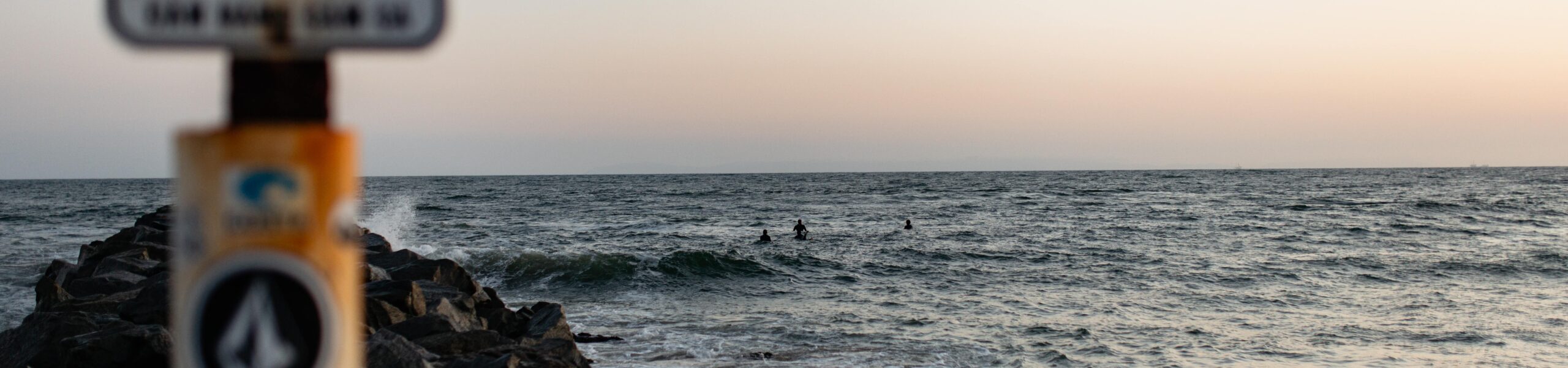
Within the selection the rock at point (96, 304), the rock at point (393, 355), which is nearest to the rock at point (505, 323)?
the rock at point (96, 304)

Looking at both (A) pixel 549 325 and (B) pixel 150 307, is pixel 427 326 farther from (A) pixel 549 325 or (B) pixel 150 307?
(B) pixel 150 307

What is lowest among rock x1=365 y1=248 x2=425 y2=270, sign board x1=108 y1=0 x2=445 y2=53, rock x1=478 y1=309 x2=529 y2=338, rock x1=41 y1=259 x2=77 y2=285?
rock x1=478 y1=309 x2=529 y2=338

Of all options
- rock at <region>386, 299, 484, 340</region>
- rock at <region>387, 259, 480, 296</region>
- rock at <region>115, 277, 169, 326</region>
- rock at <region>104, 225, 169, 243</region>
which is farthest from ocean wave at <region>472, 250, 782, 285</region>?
rock at <region>386, 299, 484, 340</region>

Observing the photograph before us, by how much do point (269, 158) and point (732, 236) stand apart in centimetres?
2953

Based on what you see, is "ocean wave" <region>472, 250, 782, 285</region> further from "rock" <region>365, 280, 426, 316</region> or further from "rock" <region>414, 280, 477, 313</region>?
"rock" <region>365, 280, 426, 316</region>

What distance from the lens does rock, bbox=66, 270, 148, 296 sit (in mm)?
10508

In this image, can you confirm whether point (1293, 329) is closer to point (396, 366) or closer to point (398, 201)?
point (396, 366)

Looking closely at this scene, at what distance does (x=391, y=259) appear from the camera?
12852mm

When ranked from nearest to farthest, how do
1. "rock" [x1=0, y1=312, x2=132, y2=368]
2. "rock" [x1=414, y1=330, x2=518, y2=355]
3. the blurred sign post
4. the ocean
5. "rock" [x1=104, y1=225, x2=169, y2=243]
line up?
the blurred sign post → "rock" [x1=0, y1=312, x2=132, y2=368] → "rock" [x1=414, y1=330, x2=518, y2=355] → the ocean → "rock" [x1=104, y1=225, x2=169, y2=243]

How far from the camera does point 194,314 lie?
5.45 ft

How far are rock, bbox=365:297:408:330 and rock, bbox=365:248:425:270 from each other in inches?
155

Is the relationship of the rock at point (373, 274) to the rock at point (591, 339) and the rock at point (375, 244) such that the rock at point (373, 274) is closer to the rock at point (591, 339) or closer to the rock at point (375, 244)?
the rock at point (591, 339)

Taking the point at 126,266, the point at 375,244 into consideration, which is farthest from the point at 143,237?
the point at 126,266

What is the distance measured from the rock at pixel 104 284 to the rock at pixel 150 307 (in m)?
2.37
